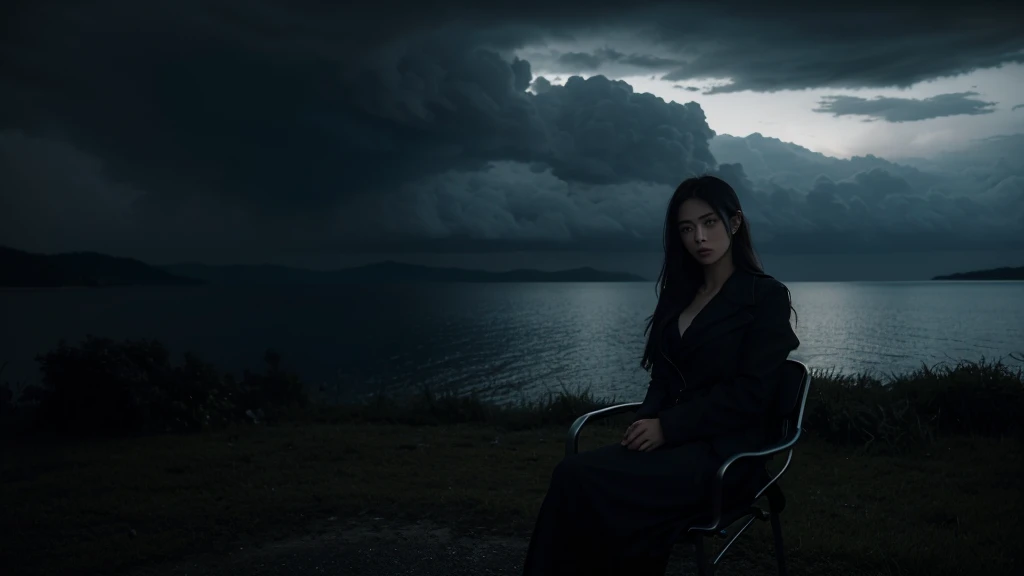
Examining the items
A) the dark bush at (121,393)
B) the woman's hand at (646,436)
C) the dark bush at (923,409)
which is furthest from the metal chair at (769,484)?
the dark bush at (121,393)

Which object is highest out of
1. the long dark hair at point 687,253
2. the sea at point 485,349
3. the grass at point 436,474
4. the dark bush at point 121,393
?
the long dark hair at point 687,253

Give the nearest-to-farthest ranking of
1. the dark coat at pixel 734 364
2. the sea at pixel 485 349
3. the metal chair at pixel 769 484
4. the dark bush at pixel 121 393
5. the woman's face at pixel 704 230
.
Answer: the metal chair at pixel 769 484 < the dark coat at pixel 734 364 < the woman's face at pixel 704 230 < the dark bush at pixel 121 393 < the sea at pixel 485 349

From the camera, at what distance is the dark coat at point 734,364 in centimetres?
297

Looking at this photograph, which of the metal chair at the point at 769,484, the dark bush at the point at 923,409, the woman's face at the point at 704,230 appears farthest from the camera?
the dark bush at the point at 923,409

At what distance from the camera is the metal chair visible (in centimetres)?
271

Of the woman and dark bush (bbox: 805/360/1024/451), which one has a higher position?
the woman

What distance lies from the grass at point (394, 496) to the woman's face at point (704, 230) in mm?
2292

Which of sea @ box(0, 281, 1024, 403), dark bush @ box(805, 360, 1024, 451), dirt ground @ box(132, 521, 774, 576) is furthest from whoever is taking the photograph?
sea @ box(0, 281, 1024, 403)

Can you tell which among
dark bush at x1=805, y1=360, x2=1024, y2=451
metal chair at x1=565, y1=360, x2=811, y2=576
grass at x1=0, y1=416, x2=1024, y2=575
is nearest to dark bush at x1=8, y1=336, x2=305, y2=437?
grass at x1=0, y1=416, x2=1024, y2=575

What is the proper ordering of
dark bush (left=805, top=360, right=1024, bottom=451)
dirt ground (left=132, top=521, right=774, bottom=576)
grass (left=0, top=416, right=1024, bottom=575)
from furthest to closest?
dark bush (left=805, top=360, right=1024, bottom=451), grass (left=0, top=416, right=1024, bottom=575), dirt ground (left=132, top=521, right=774, bottom=576)

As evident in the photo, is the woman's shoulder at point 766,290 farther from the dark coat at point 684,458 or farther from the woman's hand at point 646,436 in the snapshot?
the woman's hand at point 646,436

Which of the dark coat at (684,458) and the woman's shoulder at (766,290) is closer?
the dark coat at (684,458)

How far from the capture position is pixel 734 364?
10.1ft

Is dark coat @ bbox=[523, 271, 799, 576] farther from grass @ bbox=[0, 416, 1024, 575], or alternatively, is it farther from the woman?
grass @ bbox=[0, 416, 1024, 575]
